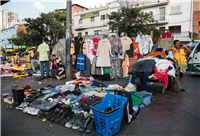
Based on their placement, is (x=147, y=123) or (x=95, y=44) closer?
(x=147, y=123)

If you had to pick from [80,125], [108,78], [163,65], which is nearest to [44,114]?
[80,125]

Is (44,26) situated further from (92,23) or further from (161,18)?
(161,18)

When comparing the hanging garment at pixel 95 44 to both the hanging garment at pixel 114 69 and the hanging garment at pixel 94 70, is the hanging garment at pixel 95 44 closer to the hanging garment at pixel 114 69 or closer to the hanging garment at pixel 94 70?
the hanging garment at pixel 94 70

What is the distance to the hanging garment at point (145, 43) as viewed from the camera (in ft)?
24.2

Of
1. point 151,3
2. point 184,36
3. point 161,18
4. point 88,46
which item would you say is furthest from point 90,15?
point 88,46

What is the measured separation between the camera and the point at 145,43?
291 inches

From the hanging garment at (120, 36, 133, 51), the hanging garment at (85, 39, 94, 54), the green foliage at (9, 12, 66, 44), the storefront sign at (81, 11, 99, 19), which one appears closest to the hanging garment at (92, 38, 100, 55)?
the hanging garment at (85, 39, 94, 54)

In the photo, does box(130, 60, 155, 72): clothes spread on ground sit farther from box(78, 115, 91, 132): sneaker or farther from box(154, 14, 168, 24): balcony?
box(154, 14, 168, 24): balcony

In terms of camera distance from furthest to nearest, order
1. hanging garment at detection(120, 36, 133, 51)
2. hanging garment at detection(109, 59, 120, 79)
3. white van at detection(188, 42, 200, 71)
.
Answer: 1. white van at detection(188, 42, 200, 71)
2. hanging garment at detection(109, 59, 120, 79)
3. hanging garment at detection(120, 36, 133, 51)

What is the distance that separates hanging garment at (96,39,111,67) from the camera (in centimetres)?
722

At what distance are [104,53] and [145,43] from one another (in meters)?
2.20

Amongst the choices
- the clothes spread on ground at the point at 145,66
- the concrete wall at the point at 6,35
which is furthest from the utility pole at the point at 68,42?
the concrete wall at the point at 6,35

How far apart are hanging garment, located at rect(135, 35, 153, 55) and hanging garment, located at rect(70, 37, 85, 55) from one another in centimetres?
288

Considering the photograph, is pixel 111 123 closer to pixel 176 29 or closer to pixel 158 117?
pixel 158 117
